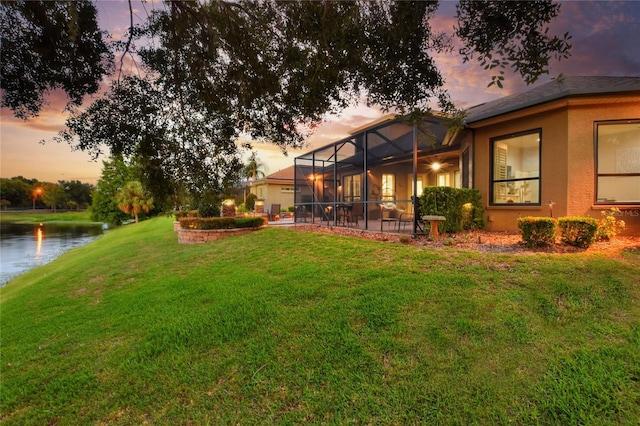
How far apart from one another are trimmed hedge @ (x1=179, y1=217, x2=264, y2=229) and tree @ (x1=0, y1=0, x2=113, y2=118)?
7608mm

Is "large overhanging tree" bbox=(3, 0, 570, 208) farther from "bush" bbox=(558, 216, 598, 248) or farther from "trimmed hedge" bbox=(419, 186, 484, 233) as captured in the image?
"bush" bbox=(558, 216, 598, 248)

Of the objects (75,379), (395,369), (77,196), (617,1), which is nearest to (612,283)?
(395,369)

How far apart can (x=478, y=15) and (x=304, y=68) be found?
2.07 metres

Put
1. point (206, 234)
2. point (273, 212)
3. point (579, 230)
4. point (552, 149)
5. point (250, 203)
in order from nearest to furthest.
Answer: point (579, 230) → point (552, 149) → point (206, 234) → point (273, 212) → point (250, 203)

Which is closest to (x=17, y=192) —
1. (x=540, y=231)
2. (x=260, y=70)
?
(x=260, y=70)

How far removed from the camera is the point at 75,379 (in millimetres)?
3131

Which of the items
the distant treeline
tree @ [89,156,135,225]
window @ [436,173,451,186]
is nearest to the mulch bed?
window @ [436,173,451,186]

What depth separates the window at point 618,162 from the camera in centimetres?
667

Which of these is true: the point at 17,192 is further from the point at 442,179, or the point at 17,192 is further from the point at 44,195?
Result: the point at 442,179

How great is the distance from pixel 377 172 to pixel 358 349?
11052mm

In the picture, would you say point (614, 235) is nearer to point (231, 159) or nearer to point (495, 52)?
point (495, 52)

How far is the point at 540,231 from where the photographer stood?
5535 millimetres

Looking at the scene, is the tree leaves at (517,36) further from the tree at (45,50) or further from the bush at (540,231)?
the tree at (45,50)

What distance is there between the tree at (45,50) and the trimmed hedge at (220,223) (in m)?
7.61
